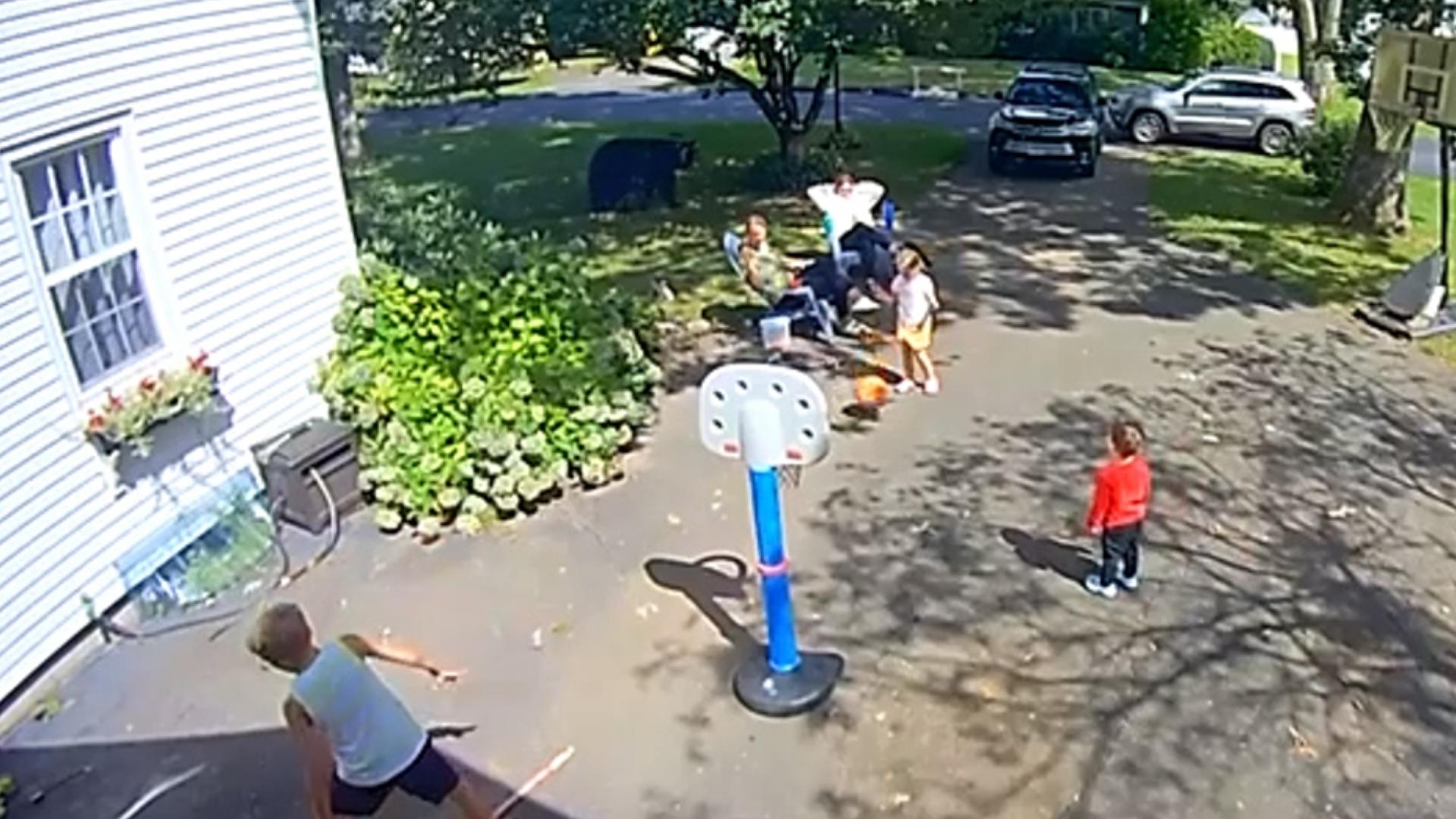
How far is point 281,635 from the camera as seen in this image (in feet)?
14.6

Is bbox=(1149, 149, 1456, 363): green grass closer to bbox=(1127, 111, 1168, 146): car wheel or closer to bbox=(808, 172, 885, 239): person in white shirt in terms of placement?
bbox=(1127, 111, 1168, 146): car wheel

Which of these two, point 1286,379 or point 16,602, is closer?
point 16,602

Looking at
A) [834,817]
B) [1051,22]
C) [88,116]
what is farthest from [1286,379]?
[1051,22]

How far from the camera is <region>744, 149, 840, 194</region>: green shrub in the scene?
63.0 ft

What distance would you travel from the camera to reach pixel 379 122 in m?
28.8

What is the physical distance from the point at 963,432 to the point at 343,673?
5977 mm

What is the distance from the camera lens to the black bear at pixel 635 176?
61.4ft

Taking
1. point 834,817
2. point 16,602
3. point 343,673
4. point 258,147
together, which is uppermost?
point 258,147

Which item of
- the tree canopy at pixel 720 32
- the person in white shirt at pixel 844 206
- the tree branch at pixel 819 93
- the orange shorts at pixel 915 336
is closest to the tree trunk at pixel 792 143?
the tree branch at pixel 819 93

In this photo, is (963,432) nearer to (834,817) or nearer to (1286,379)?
(1286,379)

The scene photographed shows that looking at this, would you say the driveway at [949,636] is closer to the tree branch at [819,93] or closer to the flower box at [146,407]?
the flower box at [146,407]

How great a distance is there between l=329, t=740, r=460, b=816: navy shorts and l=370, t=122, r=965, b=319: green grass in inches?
328

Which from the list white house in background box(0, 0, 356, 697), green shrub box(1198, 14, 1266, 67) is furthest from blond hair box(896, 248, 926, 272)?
green shrub box(1198, 14, 1266, 67)

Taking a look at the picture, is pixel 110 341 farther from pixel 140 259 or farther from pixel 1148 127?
pixel 1148 127
